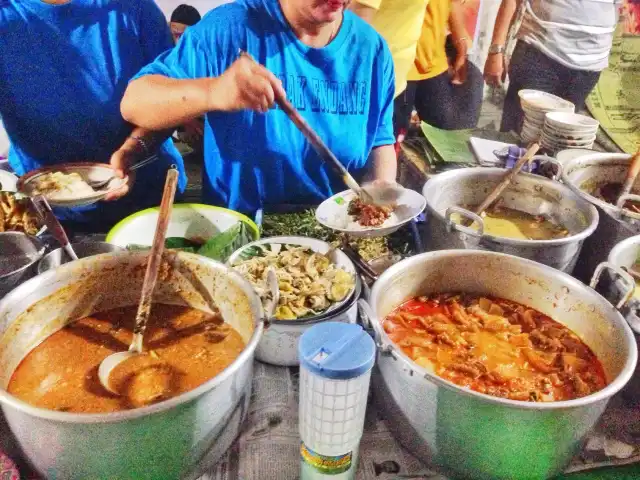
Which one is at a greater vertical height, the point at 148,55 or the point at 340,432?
the point at 148,55

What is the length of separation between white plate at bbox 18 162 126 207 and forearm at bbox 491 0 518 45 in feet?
11.1

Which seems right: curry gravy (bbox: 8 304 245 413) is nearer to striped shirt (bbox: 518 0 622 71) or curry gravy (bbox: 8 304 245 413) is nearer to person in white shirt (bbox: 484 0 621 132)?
person in white shirt (bbox: 484 0 621 132)

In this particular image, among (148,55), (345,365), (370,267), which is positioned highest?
(148,55)

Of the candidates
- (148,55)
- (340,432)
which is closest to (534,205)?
(340,432)

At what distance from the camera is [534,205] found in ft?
7.28

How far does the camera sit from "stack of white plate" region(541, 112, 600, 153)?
2570 mm

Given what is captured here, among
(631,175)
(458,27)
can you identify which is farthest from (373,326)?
(458,27)

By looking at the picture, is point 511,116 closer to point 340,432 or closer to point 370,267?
point 370,267

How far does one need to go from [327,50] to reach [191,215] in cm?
87

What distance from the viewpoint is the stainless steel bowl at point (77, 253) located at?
1.47 meters

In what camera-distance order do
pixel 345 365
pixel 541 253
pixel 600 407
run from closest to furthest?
1. pixel 345 365
2. pixel 600 407
3. pixel 541 253

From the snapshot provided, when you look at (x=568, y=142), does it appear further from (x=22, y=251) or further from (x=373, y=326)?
(x=22, y=251)

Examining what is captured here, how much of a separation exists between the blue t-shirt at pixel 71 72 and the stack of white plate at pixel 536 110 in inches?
77.9

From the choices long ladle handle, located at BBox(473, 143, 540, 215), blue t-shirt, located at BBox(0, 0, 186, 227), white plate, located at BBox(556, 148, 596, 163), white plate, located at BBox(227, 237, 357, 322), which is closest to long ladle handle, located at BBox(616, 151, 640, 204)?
white plate, located at BBox(556, 148, 596, 163)
